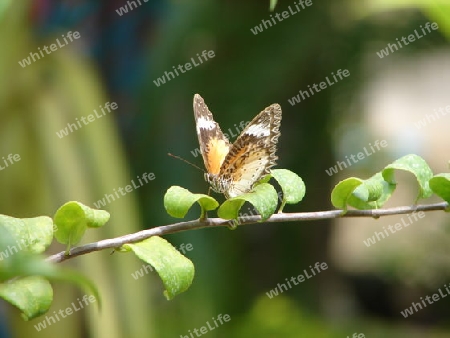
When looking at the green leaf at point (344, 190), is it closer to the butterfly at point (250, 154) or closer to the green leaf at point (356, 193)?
the green leaf at point (356, 193)

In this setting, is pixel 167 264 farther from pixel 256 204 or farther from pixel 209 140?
pixel 209 140

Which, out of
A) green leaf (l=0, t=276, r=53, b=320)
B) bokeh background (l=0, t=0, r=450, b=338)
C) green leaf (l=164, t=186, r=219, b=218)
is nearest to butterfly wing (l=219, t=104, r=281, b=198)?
green leaf (l=164, t=186, r=219, b=218)

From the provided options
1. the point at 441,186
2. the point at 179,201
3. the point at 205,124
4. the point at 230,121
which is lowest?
the point at 441,186

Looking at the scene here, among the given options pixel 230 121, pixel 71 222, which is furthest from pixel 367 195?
pixel 230 121

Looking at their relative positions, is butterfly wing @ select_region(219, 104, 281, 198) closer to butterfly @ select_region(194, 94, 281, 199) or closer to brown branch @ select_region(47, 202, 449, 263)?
butterfly @ select_region(194, 94, 281, 199)

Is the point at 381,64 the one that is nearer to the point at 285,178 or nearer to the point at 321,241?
the point at 321,241

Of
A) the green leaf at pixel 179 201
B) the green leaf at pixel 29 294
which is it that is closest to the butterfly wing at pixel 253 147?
the green leaf at pixel 179 201
